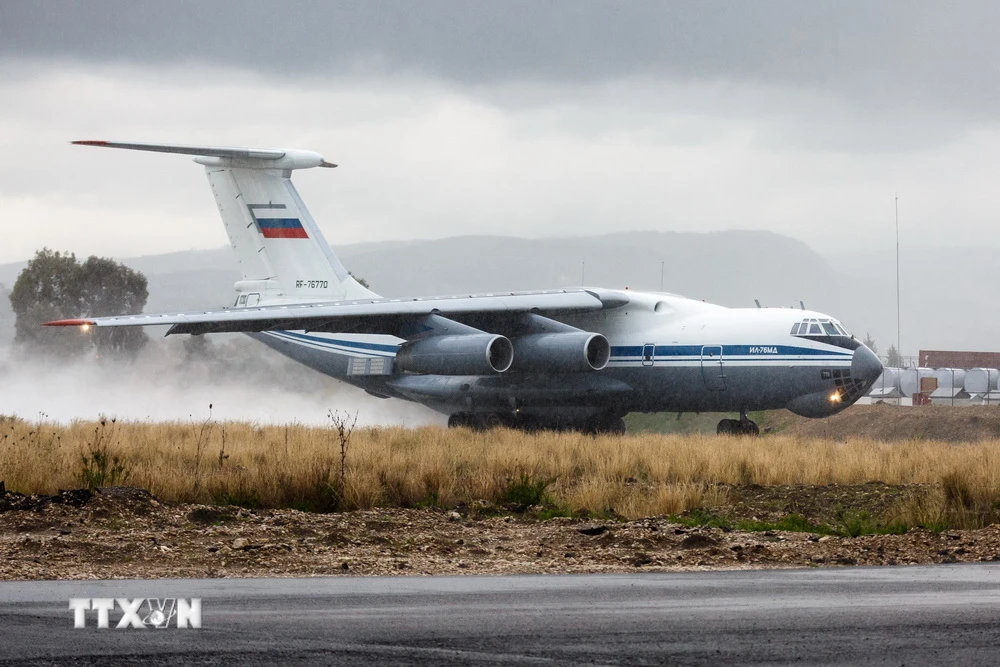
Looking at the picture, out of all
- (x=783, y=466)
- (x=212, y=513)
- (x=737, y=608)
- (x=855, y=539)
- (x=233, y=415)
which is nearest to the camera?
(x=737, y=608)

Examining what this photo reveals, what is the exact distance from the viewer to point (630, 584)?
9.27 meters

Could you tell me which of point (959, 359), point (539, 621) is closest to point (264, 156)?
point (539, 621)

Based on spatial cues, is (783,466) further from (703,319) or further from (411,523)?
(703,319)

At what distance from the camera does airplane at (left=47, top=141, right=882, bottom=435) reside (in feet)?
89.7

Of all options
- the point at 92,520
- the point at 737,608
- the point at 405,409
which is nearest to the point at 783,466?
the point at 92,520

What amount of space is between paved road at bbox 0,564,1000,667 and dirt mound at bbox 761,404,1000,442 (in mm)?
24168

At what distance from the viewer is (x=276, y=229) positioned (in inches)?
1292

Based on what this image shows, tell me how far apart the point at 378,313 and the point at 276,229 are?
5396 mm

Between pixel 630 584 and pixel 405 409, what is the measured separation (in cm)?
3264

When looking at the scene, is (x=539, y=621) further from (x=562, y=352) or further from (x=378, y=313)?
(x=378, y=313)

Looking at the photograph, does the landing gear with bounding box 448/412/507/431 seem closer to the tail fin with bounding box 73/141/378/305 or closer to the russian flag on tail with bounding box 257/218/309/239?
the tail fin with bounding box 73/141/378/305

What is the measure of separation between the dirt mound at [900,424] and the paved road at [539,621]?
79.3ft

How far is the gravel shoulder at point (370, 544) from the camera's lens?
1048cm

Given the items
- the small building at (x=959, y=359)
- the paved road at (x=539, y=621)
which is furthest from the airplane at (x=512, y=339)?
the small building at (x=959, y=359)
